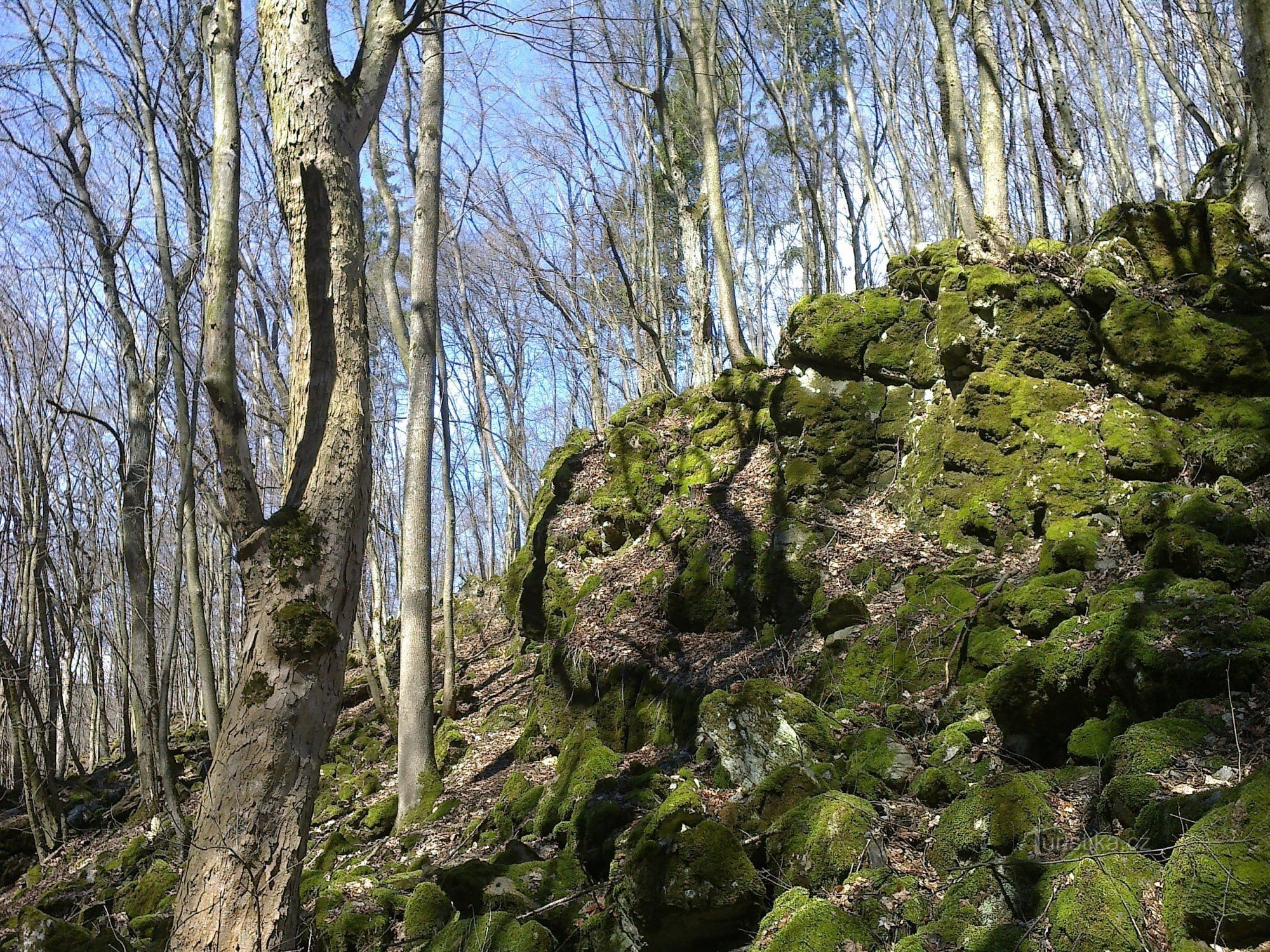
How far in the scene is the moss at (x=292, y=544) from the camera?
364cm

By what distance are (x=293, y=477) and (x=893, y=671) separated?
14.4 feet

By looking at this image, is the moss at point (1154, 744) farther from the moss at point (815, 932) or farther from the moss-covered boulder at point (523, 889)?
the moss-covered boulder at point (523, 889)

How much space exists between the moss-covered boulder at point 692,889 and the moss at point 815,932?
34 centimetres

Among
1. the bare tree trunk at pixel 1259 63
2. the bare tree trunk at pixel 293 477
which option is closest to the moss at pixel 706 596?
the bare tree trunk at pixel 293 477

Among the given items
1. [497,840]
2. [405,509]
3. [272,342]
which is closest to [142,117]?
[272,342]

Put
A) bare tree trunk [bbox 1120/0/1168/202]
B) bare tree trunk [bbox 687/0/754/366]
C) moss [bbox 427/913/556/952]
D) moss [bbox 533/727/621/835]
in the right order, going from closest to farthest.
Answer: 1. moss [bbox 427/913/556/952]
2. moss [bbox 533/727/621/835]
3. bare tree trunk [bbox 687/0/754/366]
4. bare tree trunk [bbox 1120/0/1168/202]

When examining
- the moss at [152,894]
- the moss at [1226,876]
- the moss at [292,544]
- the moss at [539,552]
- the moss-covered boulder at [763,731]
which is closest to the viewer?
the moss at [1226,876]

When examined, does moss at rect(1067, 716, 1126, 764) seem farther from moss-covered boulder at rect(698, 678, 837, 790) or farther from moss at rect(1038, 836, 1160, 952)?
moss-covered boulder at rect(698, 678, 837, 790)

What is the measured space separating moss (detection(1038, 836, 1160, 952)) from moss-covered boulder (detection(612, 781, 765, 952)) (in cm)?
142

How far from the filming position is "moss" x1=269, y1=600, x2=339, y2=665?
11.6 feet

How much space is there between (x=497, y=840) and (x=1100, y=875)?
4.72 m

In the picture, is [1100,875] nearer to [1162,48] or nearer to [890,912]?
[890,912]

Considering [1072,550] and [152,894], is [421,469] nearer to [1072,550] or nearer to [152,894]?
[152,894]

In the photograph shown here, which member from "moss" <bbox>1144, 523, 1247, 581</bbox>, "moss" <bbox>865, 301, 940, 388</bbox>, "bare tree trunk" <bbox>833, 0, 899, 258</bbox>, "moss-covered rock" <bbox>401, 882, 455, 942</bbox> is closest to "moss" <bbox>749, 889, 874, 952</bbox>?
"moss-covered rock" <bbox>401, 882, 455, 942</bbox>
